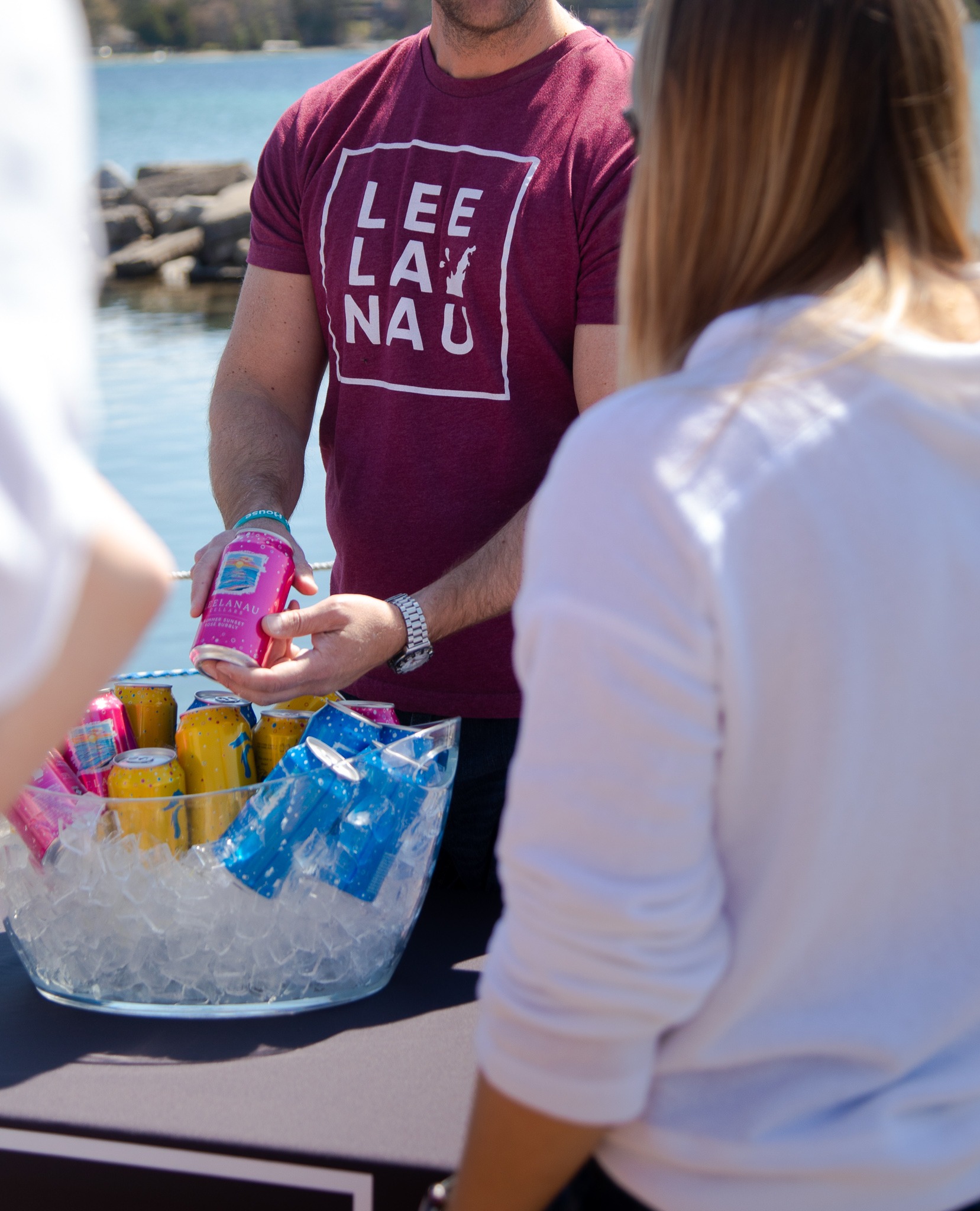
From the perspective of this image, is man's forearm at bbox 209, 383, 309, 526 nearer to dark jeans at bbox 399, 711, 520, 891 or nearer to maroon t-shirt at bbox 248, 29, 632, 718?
maroon t-shirt at bbox 248, 29, 632, 718

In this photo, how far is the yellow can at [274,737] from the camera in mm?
1307

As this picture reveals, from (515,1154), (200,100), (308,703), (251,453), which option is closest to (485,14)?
(251,453)

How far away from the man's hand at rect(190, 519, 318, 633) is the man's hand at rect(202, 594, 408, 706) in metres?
0.04

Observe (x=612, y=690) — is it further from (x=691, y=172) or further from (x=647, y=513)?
(x=691, y=172)

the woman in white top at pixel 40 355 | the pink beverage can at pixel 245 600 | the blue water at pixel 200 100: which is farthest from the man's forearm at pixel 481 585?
the blue water at pixel 200 100

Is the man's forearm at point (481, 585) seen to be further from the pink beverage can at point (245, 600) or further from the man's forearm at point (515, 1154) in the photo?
the man's forearm at point (515, 1154)

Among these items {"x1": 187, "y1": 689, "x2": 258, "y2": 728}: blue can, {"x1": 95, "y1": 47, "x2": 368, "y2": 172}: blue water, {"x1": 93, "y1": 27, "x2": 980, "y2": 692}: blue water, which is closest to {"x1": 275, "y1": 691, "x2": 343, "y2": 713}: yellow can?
{"x1": 187, "y1": 689, "x2": 258, "y2": 728}: blue can

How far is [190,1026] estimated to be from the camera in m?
1.18

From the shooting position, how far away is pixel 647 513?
0.64 m

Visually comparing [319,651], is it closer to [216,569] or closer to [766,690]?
[216,569]

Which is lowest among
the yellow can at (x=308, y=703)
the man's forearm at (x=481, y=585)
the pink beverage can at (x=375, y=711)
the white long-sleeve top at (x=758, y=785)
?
the yellow can at (x=308, y=703)

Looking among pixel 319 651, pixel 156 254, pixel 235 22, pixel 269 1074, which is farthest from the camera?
pixel 235 22

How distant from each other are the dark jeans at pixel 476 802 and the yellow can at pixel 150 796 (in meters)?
0.42

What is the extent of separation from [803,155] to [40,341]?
0.46 metres
